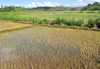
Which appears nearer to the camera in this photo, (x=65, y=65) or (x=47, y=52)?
(x=65, y=65)

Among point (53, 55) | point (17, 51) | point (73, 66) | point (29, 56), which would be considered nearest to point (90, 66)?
point (73, 66)

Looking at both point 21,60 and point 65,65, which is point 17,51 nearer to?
point 21,60

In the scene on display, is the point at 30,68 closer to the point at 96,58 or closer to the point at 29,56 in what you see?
the point at 29,56

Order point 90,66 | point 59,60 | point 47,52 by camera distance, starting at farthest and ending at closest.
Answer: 1. point 47,52
2. point 59,60
3. point 90,66

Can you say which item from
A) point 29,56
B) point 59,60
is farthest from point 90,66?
point 29,56

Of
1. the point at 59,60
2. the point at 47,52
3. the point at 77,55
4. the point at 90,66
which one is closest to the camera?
the point at 90,66

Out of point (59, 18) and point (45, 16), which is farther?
point (45, 16)

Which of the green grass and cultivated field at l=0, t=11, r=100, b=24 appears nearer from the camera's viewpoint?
the green grass

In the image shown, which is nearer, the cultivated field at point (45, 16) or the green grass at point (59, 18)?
the green grass at point (59, 18)

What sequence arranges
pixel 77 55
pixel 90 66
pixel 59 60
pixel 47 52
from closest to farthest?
1. pixel 90 66
2. pixel 59 60
3. pixel 77 55
4. pixel 47 52
